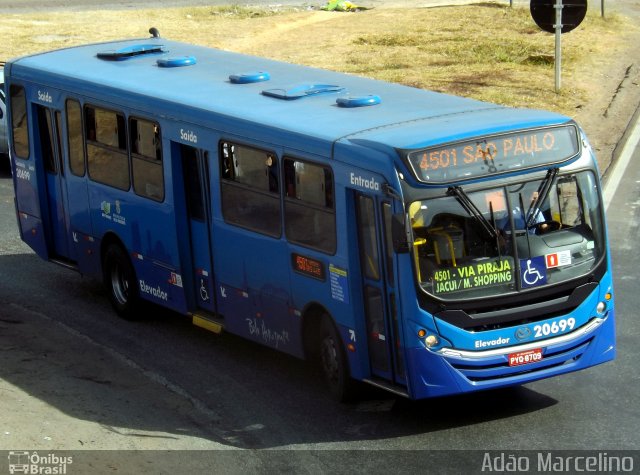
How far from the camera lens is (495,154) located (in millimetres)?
10719

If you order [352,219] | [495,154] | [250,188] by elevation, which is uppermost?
[495,154]

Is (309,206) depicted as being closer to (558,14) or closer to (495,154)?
(495,154)

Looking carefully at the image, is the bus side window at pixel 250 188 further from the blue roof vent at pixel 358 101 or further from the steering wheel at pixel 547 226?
the steering wheel at pixel 547 226

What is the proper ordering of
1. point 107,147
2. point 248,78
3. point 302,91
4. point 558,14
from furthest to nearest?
point 558,14 < point 107,147 < point 248,78 < point 302,91

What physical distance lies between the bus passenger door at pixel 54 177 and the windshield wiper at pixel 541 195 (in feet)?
22.2

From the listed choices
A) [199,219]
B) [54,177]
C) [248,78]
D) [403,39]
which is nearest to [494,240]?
[199,219]

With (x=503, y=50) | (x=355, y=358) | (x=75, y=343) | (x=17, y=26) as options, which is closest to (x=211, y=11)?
(x=17, y=26)

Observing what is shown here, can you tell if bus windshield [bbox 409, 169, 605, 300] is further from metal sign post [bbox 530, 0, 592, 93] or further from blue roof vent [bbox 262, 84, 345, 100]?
metal sign post [bbox 530, 0, 592, 93]

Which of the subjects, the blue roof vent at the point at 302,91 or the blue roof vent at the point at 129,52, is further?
the blue roof vent at the point at 129,52

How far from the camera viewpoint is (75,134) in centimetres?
1530

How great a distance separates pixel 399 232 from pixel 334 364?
196cm

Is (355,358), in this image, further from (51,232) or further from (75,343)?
(51,232)

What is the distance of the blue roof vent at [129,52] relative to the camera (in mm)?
15780

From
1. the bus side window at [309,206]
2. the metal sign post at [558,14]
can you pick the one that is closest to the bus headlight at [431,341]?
the bus side window at [309,206]
